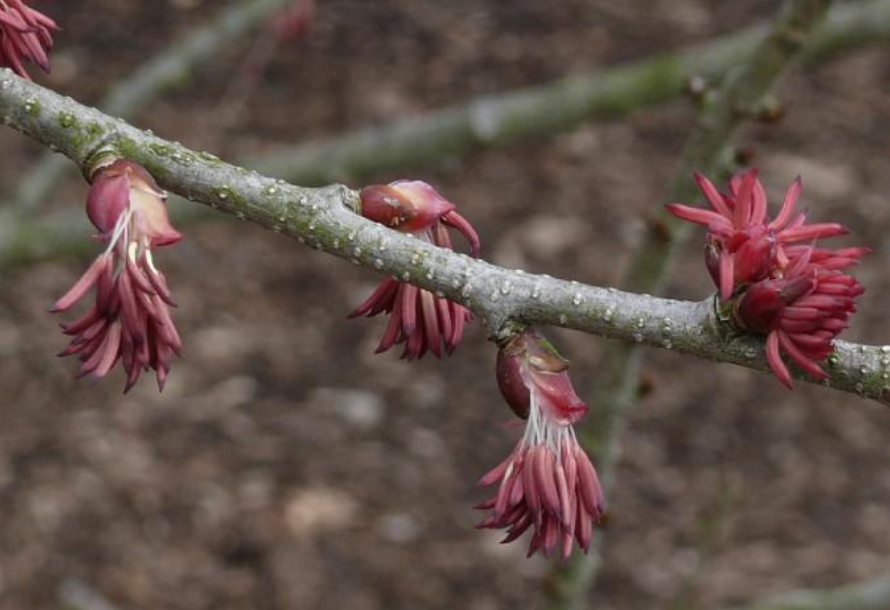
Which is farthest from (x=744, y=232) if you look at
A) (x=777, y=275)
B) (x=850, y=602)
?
(x=850, y=602)

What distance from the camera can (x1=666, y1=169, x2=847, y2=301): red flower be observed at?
1130mm

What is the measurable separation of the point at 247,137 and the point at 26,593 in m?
3.35

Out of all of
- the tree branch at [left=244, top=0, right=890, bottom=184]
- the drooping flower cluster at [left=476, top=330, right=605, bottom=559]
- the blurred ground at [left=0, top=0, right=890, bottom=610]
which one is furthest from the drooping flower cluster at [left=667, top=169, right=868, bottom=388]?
the blurred ground at [left=0, top=0, right=890, bottom=610]

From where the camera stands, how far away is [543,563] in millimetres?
5523

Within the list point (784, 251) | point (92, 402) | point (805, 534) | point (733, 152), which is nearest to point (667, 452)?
point (805, 534)

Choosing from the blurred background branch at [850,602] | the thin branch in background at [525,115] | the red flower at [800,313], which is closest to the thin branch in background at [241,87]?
the thin branch in background at [525,115]

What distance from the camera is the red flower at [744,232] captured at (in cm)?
113

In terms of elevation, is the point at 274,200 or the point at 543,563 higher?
the point at 274,200

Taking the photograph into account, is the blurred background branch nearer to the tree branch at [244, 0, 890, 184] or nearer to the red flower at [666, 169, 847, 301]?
the tree branch at [244, 0, 890, 184]

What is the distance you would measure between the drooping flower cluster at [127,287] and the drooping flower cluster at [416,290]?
19 centimetres

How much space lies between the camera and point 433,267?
1092 millimetres

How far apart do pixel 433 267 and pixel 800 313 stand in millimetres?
284

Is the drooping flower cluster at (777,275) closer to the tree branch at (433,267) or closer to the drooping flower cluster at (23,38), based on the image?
the tree branch at (433,267)

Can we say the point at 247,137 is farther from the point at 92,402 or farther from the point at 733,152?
the point at 733,152
